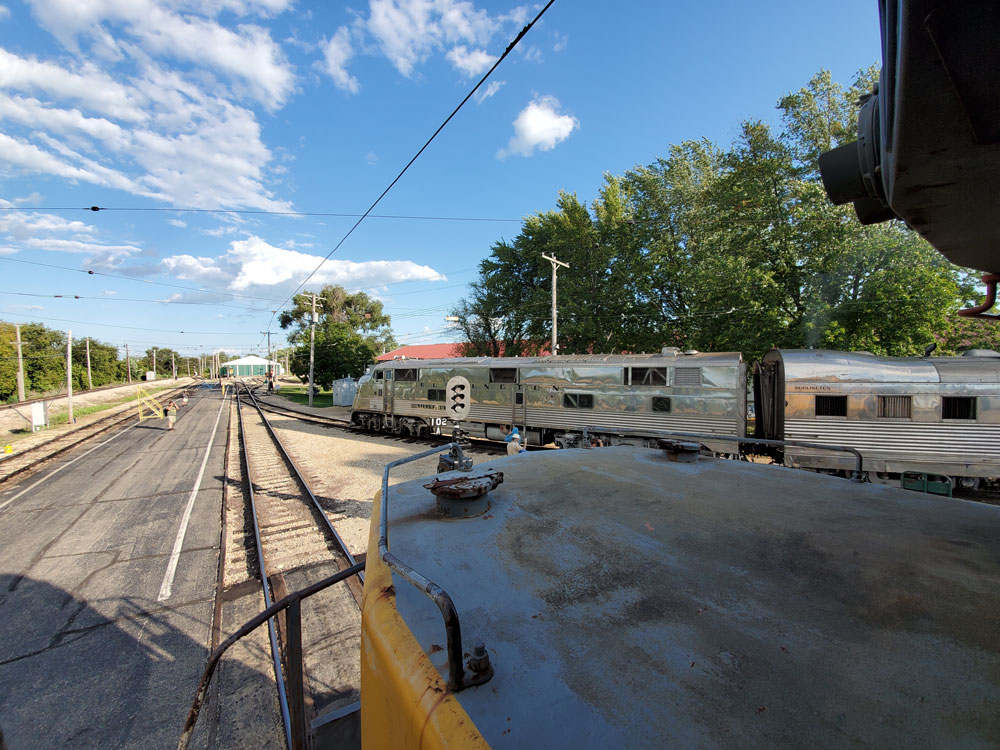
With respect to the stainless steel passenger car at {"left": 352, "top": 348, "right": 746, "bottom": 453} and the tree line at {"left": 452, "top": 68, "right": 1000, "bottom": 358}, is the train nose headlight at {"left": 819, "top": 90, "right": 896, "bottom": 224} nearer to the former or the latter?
the stainless steel passenger car at {"left": 352, "top": 348, "right": 746, "bottom": 453}

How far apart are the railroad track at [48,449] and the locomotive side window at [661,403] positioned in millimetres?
17777

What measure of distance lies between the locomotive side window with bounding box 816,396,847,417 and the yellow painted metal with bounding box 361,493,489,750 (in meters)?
11.0

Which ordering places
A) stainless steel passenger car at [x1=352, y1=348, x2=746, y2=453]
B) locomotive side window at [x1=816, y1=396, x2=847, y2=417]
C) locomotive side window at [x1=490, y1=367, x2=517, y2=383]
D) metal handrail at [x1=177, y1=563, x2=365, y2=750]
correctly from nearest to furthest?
1. metal handrail at [x1=177, y1=563, x2=365, y2=750]
2. locomotive side window at [x1=816, y1=396, x2=847, y2=417]
3. stainless steel passenger car at [x1=352, y1=348, x2=746, y2=453]
4. locomotive side window at [x1=490, y1=367, x2=517, y2=383]

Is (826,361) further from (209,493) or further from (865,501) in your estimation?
(209,493)

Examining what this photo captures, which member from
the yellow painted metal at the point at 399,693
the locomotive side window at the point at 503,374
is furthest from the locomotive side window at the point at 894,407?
the yellow painted metal at the point at 399,693

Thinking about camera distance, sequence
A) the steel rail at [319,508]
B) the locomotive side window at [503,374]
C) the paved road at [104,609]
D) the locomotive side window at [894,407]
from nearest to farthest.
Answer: the paved road at [104,609]
the steel rail at [319,508]
the locomotive side window at [894,407]
the locomotive side window at [503,374]

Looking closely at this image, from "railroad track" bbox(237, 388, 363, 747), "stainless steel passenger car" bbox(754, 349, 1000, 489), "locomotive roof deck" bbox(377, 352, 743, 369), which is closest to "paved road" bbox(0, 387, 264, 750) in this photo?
"railroad track" bbox(237, 388, 363, 747)

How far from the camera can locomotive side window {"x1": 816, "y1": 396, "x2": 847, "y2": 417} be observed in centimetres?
952

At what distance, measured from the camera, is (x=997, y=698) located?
118cm

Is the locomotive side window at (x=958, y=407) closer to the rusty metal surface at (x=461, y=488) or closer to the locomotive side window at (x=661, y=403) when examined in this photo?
the locomotive side window at (x=661, y=403)

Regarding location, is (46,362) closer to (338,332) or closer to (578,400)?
(338,332)

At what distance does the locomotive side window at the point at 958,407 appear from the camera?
8633 mm

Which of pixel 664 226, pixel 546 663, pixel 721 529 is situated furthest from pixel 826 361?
pixel 664 226

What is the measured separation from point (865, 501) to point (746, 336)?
1410 cm
